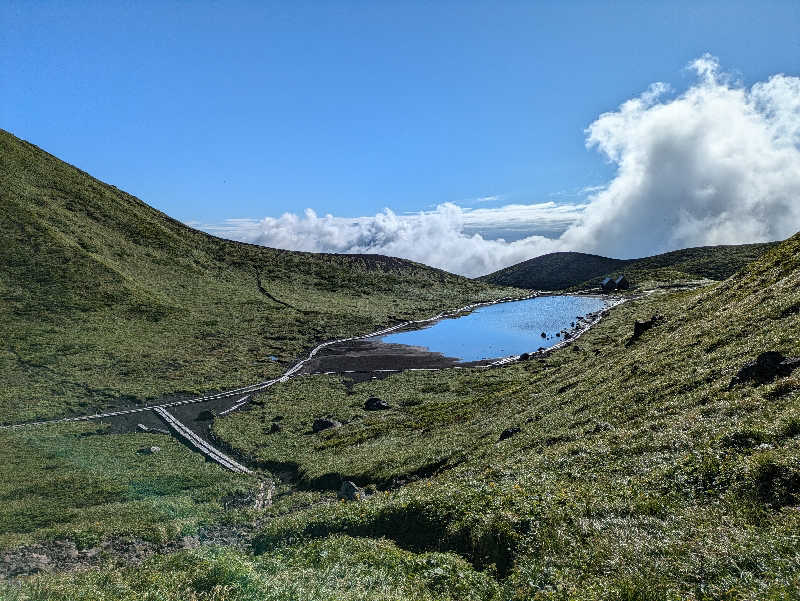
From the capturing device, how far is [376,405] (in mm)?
66562

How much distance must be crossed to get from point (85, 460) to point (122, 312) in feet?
229

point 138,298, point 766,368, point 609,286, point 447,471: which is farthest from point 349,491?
point 609,286

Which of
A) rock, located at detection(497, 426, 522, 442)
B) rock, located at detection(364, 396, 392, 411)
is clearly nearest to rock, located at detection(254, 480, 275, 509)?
rock, located at detection(497, 426, 522, 442)

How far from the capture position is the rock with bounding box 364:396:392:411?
6596 cm

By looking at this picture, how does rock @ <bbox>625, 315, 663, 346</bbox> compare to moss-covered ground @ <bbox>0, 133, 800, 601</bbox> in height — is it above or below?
above

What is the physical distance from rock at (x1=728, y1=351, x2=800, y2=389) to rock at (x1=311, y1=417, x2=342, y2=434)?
138 feet

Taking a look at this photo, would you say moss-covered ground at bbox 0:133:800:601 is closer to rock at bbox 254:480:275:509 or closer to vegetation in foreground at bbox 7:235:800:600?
vegetation in foreground at bbox 7:235:800:600

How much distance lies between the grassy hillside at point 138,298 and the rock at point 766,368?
70012 millimetres

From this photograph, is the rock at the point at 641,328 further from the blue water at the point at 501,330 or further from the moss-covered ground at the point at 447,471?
the blue water at the point at 501,330

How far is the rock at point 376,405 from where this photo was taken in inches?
2597

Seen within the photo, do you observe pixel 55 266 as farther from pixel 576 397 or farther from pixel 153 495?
pixel 576 397

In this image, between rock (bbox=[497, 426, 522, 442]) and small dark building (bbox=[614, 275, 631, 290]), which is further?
small dark building (bbox=[614, 275, 631, 290])

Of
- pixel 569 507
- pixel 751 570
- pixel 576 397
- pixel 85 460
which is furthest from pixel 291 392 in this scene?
pixel 751 570

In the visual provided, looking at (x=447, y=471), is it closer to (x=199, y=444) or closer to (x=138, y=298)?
(x=199, y=444)
